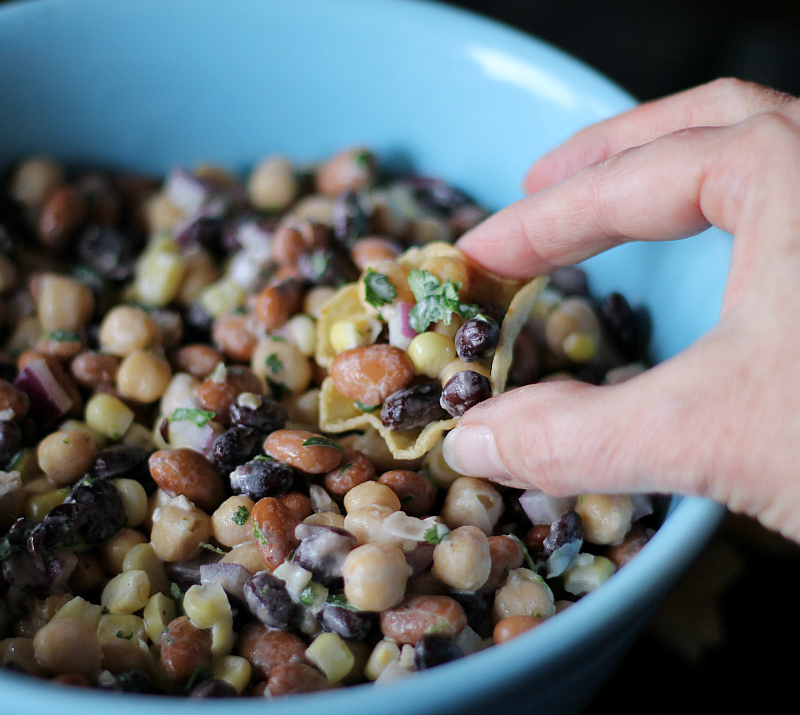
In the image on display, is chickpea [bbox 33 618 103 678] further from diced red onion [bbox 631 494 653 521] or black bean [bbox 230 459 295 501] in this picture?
diced red onion [bbox 631 494 653 521]

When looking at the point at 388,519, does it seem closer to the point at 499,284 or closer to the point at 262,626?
the point at 262,626

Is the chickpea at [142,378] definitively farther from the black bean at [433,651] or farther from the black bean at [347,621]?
the black bean at [433,651]

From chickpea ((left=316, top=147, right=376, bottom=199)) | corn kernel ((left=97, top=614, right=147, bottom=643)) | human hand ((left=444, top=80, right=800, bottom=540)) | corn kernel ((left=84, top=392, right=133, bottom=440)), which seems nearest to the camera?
human hand ((left=444, top=80, right=800, bottom=540))

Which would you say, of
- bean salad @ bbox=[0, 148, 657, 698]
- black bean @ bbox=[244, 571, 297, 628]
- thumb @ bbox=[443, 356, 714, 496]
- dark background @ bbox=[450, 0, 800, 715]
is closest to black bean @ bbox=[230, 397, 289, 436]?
bean salad @ bbox=[0, 148, 657, 698]

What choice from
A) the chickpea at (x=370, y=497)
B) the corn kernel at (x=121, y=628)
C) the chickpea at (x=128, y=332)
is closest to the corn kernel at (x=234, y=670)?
the corn kernel at (x=121, y=628)

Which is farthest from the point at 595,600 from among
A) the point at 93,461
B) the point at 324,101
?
the point at 324,101

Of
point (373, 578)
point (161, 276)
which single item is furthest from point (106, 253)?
point (373, 578)

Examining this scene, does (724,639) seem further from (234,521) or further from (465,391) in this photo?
(234,521)
